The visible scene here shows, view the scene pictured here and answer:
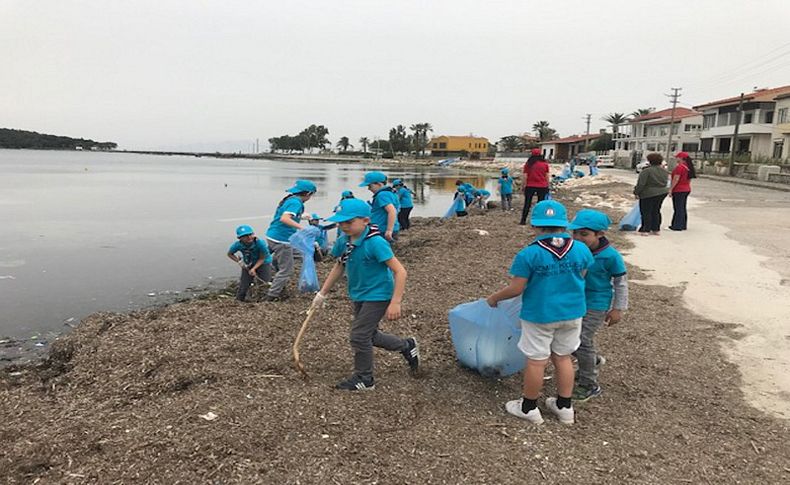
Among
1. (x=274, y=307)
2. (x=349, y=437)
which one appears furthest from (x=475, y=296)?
(x=349, y=437)

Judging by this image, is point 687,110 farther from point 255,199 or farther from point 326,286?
point 326,286

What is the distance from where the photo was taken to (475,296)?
264 inches

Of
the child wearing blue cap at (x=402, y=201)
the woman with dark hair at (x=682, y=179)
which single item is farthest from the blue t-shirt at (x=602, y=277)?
the child wearing blue cap at (x=402, y=201)

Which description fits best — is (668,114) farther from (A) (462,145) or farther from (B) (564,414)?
(B) (564,414)

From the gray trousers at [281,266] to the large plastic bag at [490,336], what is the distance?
10.2 feet

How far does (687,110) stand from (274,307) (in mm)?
82138

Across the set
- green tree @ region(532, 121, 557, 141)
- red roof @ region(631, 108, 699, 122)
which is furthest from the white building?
green tree @ region(532, 121, 557, 141)

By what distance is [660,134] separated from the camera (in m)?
68.2

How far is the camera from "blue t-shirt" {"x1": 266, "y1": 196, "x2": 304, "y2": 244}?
6.52 m

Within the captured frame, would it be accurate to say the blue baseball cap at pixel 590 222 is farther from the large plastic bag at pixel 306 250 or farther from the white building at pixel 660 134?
the white building at pixel 660 134

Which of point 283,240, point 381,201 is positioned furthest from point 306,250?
point 381,201

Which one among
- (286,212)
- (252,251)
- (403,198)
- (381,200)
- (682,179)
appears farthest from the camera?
(403,198)

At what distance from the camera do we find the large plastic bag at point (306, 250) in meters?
6.55

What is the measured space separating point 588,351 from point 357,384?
5.30 feet
